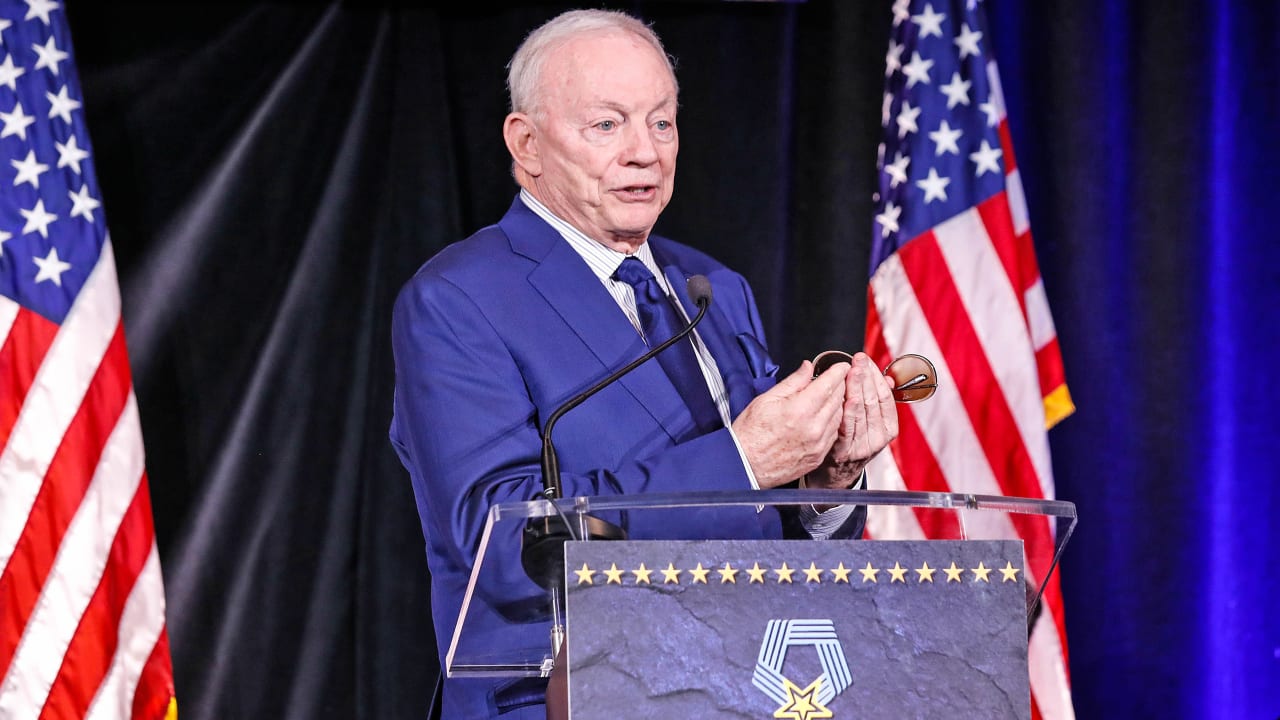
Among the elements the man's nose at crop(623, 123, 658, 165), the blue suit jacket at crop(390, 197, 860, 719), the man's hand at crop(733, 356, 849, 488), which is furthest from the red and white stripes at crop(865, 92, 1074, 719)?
the man's hand at crop(733, 356, 849, 488)

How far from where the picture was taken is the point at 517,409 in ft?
5.55

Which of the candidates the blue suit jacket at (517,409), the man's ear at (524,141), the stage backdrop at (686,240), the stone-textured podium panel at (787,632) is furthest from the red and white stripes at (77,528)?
the stone-textured podium panel at (787,632)

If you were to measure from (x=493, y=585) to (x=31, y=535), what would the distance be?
1.64 metres

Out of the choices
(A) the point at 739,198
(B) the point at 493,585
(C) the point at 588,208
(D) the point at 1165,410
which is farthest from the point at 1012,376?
(B) the point at 493,585

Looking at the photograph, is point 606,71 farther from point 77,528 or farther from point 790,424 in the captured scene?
point 77,528

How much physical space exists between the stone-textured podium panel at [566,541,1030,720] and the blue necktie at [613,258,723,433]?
59cm

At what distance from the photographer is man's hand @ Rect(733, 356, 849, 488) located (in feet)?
5.12

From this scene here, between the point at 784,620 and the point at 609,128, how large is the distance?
1.00 m

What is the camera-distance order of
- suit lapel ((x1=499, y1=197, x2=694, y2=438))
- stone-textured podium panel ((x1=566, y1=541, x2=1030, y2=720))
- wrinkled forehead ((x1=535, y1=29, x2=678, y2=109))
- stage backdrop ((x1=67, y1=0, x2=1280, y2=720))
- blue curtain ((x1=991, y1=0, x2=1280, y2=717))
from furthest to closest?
blue curtain ((x1=991, y1=0, x2=1280, y2=717)), stage backdrop ((x1=67, y1=0, x2=1280, y2=720)), wrinkled forehead ((x1=535, y1=29, x2=678, y2=109)), suit lapel ((x1=499, y1=197, x2=694, y2=438)), stone-textured podium panel ((x1=566, y1=541, x2=1030, y2=720))

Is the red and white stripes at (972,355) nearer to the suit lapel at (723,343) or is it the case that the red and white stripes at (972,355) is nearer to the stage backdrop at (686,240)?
the stage backdrop at (686,240)

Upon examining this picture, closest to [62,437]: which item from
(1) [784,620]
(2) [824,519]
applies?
(2) [824,519]

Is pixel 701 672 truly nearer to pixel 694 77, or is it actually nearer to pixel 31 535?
pixel 31 535

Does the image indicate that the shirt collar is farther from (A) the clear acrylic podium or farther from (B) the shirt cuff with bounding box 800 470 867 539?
(A) the clear acrylic podium

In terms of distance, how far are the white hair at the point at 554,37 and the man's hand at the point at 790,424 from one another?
67 centimetres
